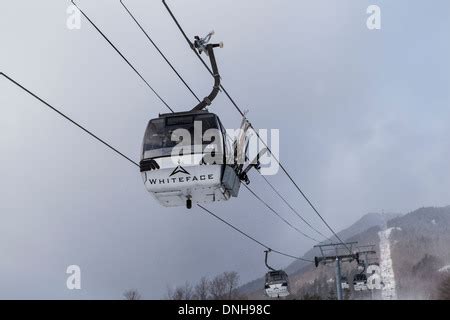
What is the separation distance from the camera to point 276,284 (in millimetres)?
34312

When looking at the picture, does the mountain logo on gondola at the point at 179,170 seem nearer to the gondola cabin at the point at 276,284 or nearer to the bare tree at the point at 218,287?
the gondola cabin at the point at 276,284

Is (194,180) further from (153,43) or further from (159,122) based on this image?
(153,43)

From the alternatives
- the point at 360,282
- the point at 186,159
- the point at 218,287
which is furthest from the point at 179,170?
the point at 218,287

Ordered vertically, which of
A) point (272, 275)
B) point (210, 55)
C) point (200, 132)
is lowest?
point (272, 275)

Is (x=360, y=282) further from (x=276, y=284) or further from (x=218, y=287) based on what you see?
(x=218, y=287)

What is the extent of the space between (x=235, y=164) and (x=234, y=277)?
323 feet

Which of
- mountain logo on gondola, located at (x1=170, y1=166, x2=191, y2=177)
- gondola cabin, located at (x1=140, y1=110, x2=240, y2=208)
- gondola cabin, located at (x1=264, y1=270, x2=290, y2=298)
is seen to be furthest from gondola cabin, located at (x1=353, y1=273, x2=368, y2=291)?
mountain logo on gondola, located at (x1=170, y1=166, x2=191, y2=177)

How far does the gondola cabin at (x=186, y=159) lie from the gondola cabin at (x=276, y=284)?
2155 centimetres

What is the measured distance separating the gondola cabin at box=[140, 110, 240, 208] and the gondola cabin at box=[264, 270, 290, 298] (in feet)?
70.7

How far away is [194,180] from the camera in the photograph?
43.7ft
